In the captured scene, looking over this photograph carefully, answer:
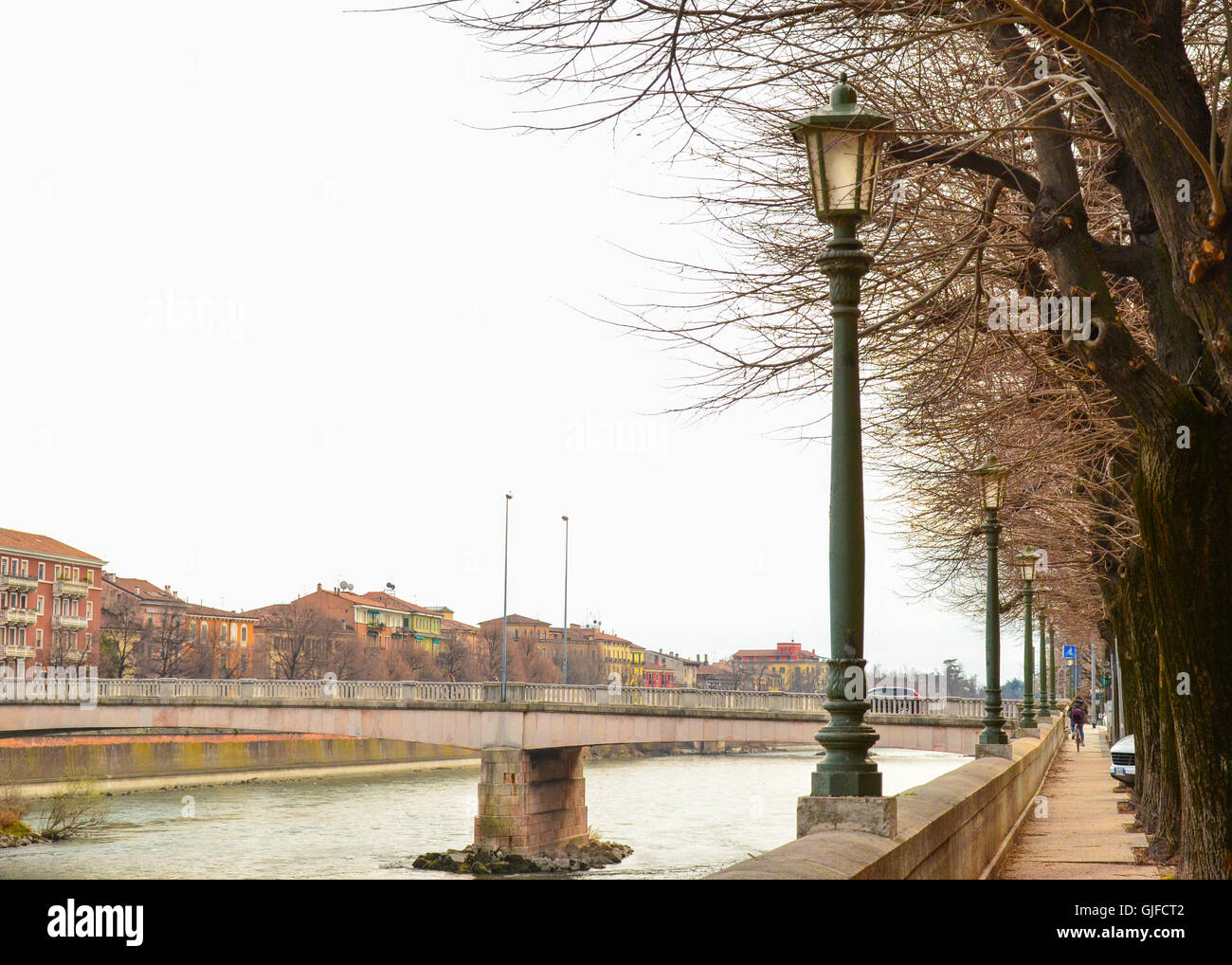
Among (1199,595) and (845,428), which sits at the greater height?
(845,428)

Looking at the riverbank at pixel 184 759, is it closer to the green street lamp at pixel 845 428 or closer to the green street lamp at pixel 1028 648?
the green street lamp at pixel 1028 648

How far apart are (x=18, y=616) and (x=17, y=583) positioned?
2.39 meters

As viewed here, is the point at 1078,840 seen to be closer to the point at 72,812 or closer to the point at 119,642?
the point at 72,812

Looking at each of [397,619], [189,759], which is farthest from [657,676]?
[189,759]

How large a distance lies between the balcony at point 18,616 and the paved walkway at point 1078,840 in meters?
72.1

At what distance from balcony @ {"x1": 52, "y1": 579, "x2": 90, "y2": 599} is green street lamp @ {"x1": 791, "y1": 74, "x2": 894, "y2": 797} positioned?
92.6m

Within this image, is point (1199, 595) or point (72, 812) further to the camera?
point (72, 812)

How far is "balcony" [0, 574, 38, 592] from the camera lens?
8531 cm

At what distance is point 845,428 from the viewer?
22.2 feet

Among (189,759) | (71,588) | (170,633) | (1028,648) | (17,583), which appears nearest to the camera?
(1028,648)

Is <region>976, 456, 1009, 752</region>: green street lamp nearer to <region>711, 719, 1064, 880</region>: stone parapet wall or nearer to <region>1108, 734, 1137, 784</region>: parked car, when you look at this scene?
<region>711, 719, 1064, 880</region>: stone parapet wall

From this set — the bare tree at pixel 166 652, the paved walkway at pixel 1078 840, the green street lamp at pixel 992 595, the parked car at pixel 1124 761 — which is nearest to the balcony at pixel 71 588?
the bare tree at pixel 166 652

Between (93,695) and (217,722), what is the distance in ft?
17.4
